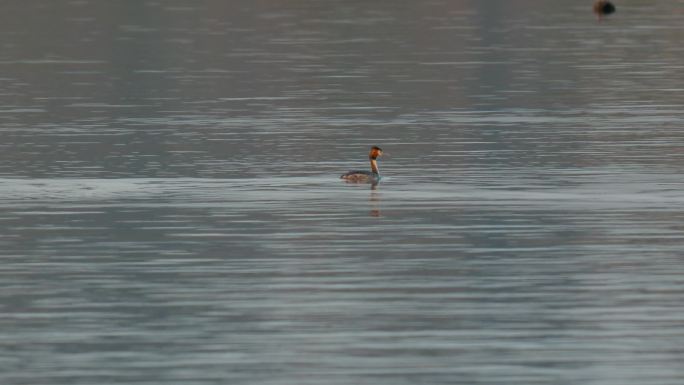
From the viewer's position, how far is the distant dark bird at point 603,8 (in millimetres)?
83250

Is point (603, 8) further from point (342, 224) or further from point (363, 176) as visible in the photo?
point (342, 224)

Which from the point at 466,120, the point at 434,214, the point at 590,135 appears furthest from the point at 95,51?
the point at 434,214

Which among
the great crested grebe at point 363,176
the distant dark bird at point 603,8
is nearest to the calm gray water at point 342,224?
the great crested grebe at point 363,176

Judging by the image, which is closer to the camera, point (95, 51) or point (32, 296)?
point (32, 296)

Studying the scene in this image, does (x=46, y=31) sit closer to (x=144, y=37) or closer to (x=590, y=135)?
(x=144, y=37)

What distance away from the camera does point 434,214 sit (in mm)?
26719

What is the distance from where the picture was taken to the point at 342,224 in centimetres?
2586

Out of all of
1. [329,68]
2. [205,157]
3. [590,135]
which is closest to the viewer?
[205,157]

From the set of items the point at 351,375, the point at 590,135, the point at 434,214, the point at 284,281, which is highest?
the point at 590,135

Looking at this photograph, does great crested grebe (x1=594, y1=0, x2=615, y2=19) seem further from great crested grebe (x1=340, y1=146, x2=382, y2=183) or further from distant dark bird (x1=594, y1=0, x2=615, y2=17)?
great crested grebe (x1=340, y1=146, x2=382, y2=183)

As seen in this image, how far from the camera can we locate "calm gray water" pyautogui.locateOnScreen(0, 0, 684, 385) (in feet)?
58.4

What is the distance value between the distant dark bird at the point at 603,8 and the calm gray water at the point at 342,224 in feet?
81.6

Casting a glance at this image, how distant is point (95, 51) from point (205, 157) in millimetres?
31823

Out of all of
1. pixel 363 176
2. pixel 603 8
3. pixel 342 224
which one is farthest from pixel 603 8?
pixel 342 224
